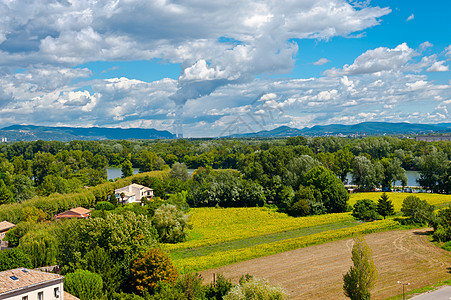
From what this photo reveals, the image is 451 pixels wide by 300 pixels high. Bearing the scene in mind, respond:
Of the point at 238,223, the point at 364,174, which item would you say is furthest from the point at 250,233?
the point at 364,174

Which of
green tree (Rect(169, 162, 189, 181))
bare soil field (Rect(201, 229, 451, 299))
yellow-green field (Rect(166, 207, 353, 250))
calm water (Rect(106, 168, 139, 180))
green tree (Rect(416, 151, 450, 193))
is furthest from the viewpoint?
calm water (Rect(106, 168, 139, 180))

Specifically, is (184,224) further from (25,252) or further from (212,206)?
(212,206)

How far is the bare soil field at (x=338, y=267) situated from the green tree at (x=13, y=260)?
50.4ft

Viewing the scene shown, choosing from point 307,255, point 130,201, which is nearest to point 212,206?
point 130,201

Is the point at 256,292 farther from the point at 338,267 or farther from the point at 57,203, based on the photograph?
the point at 57,203

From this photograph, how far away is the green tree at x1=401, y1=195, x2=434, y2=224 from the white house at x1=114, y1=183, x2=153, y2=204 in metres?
51.3

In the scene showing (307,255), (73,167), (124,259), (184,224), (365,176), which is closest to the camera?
(124,259)

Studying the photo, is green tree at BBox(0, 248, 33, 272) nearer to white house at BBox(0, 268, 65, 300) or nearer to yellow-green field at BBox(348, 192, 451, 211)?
white house at BBox(0, 268, 65, 300)

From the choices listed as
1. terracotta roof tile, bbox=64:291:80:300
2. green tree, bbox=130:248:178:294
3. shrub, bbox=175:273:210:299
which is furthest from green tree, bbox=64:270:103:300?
shrub, bbox=175:273:210:299

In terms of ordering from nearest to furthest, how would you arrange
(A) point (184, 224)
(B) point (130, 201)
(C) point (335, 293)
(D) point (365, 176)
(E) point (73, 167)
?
(C) point (335, 293) < (A) point (184, 224) < (B) point (130, 201) < (D) point (365, 176) < (E) point (73, 167)

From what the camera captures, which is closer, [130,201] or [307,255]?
[307,255]

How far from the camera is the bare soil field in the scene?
28.5 metres

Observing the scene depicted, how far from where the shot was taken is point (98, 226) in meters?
31.2

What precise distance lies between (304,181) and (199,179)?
24073mm
